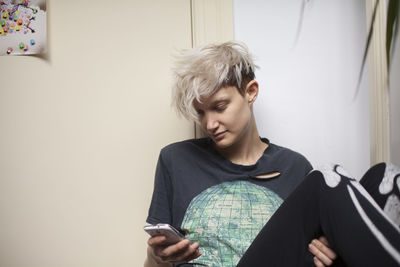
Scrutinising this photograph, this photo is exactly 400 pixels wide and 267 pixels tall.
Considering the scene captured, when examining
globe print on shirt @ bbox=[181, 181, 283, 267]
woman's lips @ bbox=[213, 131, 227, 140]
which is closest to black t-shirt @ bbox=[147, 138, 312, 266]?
globe print on shirt @ bbox=[181, 181, 283, 267]

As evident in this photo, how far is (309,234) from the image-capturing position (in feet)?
2.54

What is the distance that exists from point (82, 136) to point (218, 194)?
0.53 m

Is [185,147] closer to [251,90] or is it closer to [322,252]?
[251,90]

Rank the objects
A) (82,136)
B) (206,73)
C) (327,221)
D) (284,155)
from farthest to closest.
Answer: (82,136) < (284,155) < (206,73) < (327,221)

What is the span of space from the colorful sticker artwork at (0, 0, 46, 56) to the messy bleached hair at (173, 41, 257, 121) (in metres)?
0.53

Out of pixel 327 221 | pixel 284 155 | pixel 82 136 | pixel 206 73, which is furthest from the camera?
pixel 82 136

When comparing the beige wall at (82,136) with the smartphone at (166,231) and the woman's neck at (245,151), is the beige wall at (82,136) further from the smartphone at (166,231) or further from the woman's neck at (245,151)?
the smartphone at (166,231)

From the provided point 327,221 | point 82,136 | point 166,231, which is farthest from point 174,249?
point 82,136

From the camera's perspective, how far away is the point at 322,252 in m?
0.75

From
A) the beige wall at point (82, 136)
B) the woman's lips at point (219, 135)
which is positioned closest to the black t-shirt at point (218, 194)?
the woman's lips at point (219, 135)

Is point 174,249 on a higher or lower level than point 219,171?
lower

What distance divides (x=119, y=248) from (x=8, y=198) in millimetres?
421

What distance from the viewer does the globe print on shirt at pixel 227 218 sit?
38.6 inches

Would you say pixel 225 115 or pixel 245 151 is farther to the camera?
pixel 245 151
